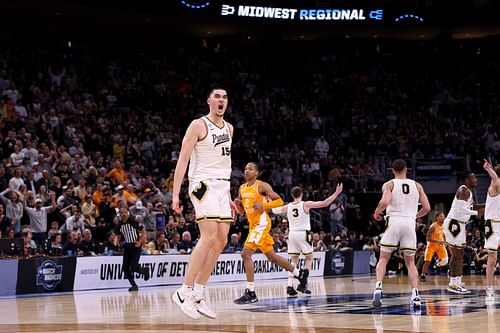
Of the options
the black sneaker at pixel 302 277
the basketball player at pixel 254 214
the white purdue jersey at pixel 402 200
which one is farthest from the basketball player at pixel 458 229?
the white purdue jersey at pixel 402 200

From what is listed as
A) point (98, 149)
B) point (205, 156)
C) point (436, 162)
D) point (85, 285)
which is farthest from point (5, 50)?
point (205, 156)

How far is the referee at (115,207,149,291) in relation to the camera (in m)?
19.9

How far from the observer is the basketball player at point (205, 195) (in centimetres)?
1003

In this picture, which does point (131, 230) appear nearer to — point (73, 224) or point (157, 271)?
point (73, 224)

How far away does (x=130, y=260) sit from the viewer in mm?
20375

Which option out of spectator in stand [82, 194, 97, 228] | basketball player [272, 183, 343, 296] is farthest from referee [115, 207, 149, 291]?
basketball player [272, 183, 343, 296]

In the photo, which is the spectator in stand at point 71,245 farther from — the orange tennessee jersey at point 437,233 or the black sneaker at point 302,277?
the orange tennessee jersey at point 437,233

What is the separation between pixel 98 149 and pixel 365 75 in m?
17.0

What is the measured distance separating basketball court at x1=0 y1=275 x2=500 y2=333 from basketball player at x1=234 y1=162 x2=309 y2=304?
0.46m

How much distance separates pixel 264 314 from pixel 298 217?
6339 mm

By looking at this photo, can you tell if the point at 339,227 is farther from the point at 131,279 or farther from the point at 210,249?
the point at 210,249

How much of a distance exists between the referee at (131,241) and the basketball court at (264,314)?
220cm

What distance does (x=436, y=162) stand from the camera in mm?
34031

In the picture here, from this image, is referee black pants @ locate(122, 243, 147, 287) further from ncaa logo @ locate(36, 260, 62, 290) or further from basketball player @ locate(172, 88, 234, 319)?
basketball player @ locate(172, 88, 234, 319)
